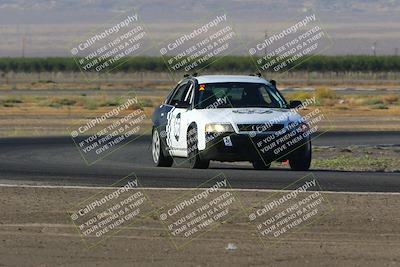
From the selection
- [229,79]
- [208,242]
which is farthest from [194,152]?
[208,242]

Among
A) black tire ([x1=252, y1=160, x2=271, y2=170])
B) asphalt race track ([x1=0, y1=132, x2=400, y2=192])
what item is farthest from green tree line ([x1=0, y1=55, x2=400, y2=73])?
black tire ([x1=252, y1=160, x2=271, y2=170])

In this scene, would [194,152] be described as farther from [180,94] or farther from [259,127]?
[180,94]

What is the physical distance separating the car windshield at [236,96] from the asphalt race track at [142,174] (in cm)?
109

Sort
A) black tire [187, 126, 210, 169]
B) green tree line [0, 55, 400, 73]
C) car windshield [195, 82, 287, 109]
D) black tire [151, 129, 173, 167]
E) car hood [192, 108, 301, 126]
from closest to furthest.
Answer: car hood [192, 108, 301, 126]
black tire [187, 126, 210, 169]
car windshield [195, 82, 287, 109]
black tire [151, 129, 173, 167]
green tree line [0, 55, 400, 73]

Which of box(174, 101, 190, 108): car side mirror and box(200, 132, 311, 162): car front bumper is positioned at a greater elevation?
box(174, 101, 190, 108): car side mirror

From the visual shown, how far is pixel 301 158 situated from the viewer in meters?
21.3

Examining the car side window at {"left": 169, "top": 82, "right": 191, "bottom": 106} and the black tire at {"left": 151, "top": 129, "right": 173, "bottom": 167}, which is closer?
the car side window at {"left": 169, "top": 82, "right": 191, "bottom": 106}

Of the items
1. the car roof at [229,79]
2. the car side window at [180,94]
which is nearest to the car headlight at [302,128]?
the car roof at [229,79]

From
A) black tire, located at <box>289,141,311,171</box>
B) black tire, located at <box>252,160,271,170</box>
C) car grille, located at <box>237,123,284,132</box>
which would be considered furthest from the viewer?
black tire, located at <box>252,160,271,170</box>

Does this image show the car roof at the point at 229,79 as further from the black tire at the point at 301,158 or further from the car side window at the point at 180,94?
the black tire at the point at 301,158

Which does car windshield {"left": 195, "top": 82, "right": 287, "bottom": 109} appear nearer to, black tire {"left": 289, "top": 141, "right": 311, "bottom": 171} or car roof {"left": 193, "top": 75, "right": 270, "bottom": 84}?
car roof {"left": 193, "top": 75, "right": 270, "bottom": 84}

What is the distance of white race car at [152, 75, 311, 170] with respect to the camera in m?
20.8

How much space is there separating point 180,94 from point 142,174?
314 centimetres

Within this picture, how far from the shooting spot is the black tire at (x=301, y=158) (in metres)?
21.1
